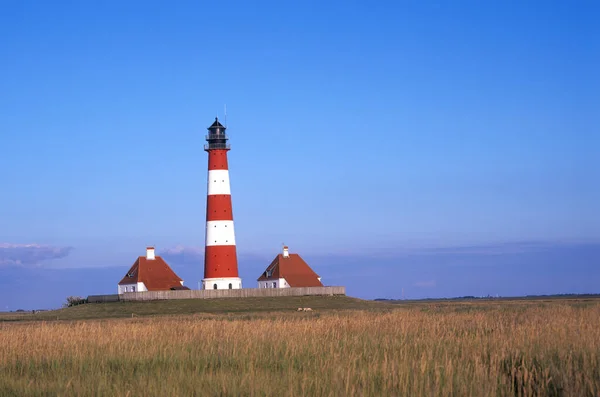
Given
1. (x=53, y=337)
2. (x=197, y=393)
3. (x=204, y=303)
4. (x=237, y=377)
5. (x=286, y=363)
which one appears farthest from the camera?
(x=204, y=303)

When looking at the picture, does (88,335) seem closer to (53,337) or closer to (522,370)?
(53,337)

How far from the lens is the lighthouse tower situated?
188ft

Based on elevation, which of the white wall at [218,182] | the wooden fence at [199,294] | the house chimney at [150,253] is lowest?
the wooden fence at [199,294]

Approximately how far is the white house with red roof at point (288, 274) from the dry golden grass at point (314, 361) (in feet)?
158

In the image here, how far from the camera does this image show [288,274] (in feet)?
226

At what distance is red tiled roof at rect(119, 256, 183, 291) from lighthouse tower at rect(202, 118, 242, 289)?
9113 mm

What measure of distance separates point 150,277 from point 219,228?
12.2m

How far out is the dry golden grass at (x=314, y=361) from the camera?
37.8 ft

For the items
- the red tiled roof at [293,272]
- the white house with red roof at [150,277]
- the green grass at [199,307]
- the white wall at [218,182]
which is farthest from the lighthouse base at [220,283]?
the red tiled roof at [293,272]

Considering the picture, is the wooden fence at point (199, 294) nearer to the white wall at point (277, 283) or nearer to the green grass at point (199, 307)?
the green grass at point (199, 307)

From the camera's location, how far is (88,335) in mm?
20000

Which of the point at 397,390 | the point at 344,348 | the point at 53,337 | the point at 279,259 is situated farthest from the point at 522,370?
the point at 279,259

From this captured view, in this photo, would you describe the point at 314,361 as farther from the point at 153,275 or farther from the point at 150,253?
the point at 150,253

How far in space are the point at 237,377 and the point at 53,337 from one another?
814 centimetres
